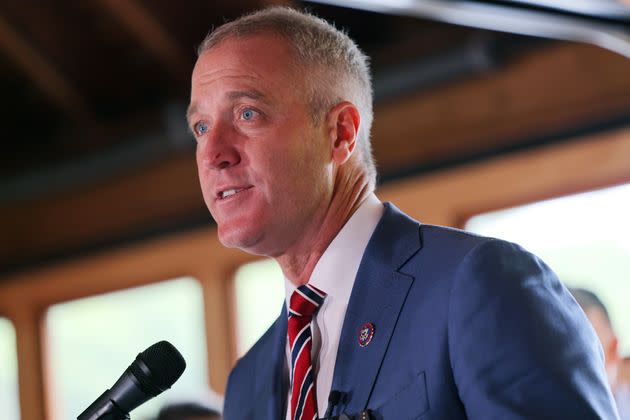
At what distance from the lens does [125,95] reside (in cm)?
790

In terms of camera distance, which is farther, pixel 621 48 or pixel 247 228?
pixel 621 48

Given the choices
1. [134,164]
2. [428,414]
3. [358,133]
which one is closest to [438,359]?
[428,414]

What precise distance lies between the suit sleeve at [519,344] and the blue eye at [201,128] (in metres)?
0.51

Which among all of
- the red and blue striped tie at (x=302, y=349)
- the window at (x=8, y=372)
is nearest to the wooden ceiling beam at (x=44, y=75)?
the window at (x=8, y=372)

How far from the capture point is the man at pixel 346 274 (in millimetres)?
1328

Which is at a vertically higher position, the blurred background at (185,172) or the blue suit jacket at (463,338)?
the blurred background at (185,172)

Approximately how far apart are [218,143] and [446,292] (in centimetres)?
44

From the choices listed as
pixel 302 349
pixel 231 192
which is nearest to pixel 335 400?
pixel 302 349

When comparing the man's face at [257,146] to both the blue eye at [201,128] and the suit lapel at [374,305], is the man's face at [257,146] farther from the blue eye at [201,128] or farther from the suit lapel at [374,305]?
the suit lapel at [374,305]

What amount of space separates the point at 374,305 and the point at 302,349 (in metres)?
0.14

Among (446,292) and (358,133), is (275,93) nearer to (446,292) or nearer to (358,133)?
(358,133)

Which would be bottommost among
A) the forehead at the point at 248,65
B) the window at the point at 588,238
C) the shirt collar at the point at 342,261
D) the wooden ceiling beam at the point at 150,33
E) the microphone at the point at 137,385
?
the microphone at the point at 137,385

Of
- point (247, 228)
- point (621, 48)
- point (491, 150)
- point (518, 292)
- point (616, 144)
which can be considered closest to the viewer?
point (518, 292)

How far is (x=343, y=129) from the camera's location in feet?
5.86
